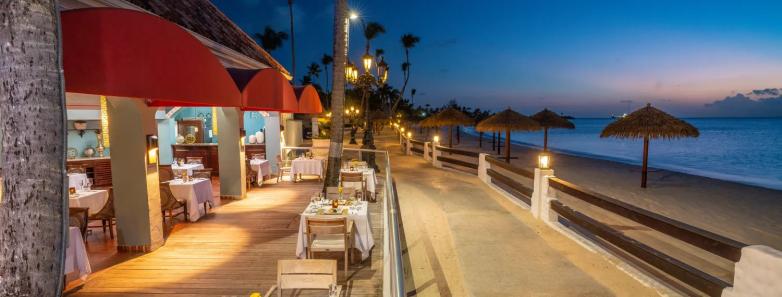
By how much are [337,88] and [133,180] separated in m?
4.23

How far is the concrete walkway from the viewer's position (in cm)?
516

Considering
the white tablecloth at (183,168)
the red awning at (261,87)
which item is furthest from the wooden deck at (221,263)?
the white tablecloth at (183,168)

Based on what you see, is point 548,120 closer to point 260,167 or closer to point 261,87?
point 260,167

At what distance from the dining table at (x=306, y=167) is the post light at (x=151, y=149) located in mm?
6068

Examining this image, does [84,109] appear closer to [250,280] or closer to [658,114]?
[250,280]

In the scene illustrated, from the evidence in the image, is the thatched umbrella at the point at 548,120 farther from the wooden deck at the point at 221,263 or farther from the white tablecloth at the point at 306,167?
the wooden deck at the point at 221,263

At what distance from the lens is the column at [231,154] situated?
9539 millimetres

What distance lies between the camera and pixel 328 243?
5441mm

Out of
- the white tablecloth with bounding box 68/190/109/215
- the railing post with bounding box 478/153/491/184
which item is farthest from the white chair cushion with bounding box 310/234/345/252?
the railing post with bounding box 478/153/491/184

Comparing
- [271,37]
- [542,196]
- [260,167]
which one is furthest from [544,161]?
[271,37]

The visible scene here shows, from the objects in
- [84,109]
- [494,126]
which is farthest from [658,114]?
[84,109]

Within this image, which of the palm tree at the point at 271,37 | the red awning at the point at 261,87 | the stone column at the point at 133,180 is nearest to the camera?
the red awning at the point at 261,87

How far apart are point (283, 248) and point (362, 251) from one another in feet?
4.52

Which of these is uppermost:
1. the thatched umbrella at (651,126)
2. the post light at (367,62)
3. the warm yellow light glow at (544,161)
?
the post light at (367,62)
